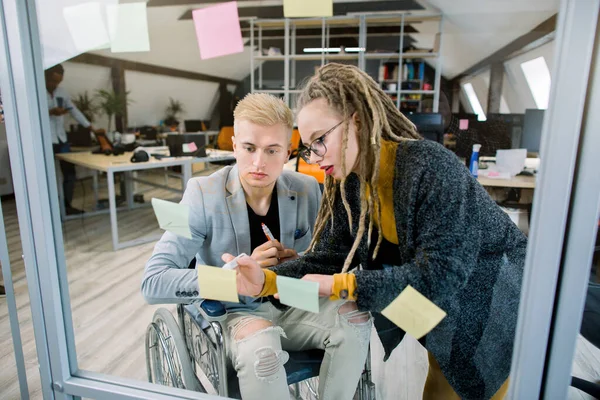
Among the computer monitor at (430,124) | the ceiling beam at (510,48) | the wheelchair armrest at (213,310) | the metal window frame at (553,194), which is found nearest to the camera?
the metal window frame at (553,194)

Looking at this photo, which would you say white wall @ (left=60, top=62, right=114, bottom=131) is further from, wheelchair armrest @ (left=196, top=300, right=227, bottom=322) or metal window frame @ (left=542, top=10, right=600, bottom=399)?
metal window frame @ (left=542, top=10, right=600, bottom=399)

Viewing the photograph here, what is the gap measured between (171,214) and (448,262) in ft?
1.70

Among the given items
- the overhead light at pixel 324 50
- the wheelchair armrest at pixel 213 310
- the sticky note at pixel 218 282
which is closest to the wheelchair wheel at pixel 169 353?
the wheelchair armrest at pixel 213 310

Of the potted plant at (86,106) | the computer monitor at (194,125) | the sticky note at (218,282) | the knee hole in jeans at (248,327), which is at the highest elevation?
the potted plant at (86,106)

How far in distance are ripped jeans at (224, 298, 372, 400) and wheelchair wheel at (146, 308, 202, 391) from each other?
0.52 feet

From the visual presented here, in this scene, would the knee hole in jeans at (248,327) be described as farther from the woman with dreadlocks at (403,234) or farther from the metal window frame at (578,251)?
the metal window frame at (578,251)

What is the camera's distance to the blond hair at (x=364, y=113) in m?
0.69

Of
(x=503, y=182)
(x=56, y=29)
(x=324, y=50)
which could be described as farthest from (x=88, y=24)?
(x=503, y=182)

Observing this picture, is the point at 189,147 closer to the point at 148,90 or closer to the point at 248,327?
the point at 148,90

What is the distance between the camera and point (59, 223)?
0.76m

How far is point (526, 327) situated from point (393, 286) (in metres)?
0.20

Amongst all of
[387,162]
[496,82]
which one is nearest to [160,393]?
[387,162]

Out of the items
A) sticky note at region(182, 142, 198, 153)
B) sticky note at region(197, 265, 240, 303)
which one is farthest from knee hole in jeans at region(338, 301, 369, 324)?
sticky note at region(182, 142, 198, 153)

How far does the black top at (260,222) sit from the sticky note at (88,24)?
0.49 m
